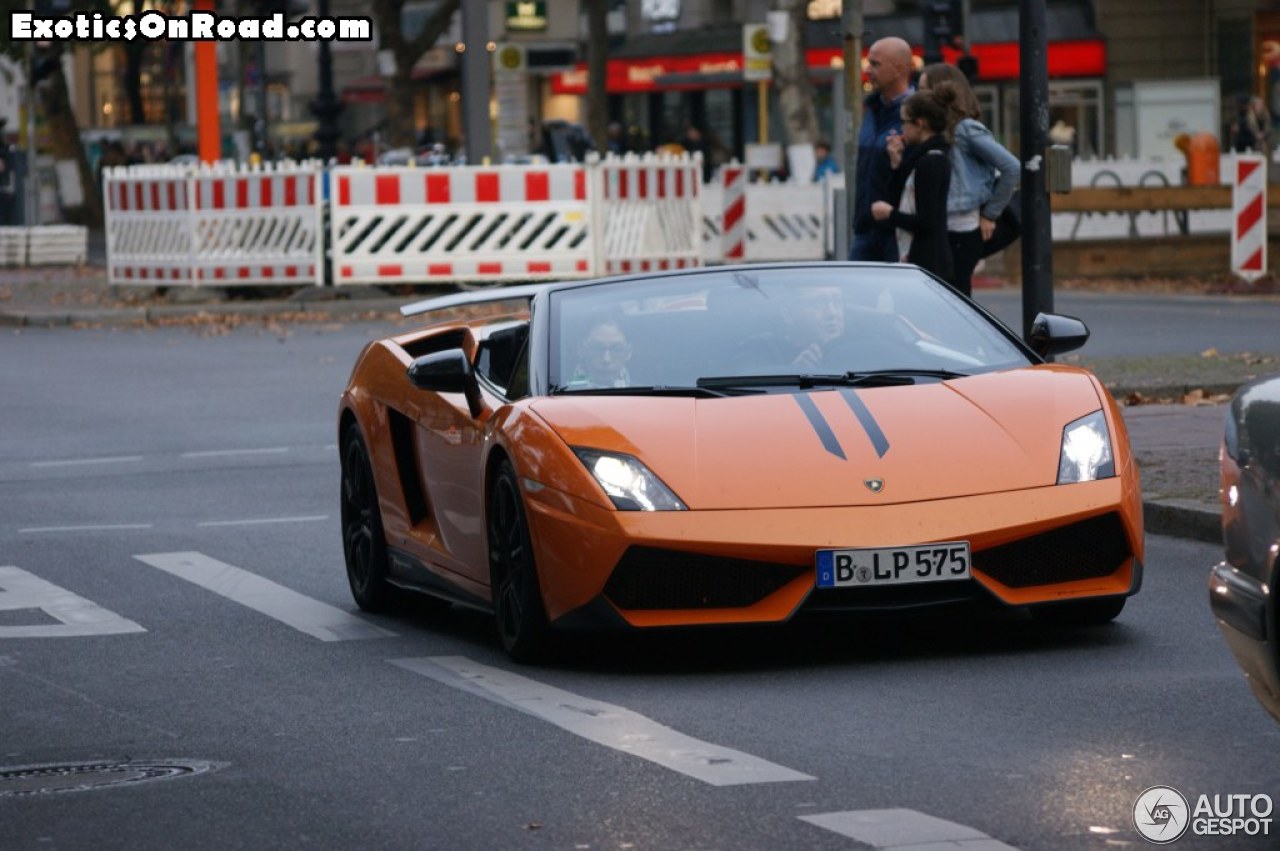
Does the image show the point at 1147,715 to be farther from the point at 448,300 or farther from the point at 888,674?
the point at 448,300

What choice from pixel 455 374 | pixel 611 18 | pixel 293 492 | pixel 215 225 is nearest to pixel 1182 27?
pixel 611 18

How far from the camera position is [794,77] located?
43938 millimetres

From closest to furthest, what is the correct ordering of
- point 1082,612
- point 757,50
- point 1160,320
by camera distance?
point 1082,612, point 1160,320, point 757,50

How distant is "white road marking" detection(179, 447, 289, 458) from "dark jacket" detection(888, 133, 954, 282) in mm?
4405

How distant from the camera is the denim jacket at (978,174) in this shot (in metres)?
13.0

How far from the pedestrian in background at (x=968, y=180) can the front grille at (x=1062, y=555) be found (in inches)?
201

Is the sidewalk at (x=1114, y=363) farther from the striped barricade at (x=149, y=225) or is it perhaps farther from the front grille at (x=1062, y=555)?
the front grille at (x=1062, y=555)

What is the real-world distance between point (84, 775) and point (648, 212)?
2412 centimetres

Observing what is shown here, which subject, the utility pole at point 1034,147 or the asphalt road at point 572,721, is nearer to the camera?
the asphalt road at point 572,721

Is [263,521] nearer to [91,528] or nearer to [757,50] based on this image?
[91,528]

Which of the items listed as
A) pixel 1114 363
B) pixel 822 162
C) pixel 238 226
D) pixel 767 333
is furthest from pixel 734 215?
pixel 767 333

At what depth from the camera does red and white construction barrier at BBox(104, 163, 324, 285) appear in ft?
96.4

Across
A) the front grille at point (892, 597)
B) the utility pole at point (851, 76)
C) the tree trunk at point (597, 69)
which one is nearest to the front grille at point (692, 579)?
the front grille at point (892, 597)

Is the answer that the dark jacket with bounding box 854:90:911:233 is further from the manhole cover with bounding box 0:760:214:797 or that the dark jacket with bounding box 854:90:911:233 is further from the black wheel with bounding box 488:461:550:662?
the manhole cover with bounding box 0:760:214:797
